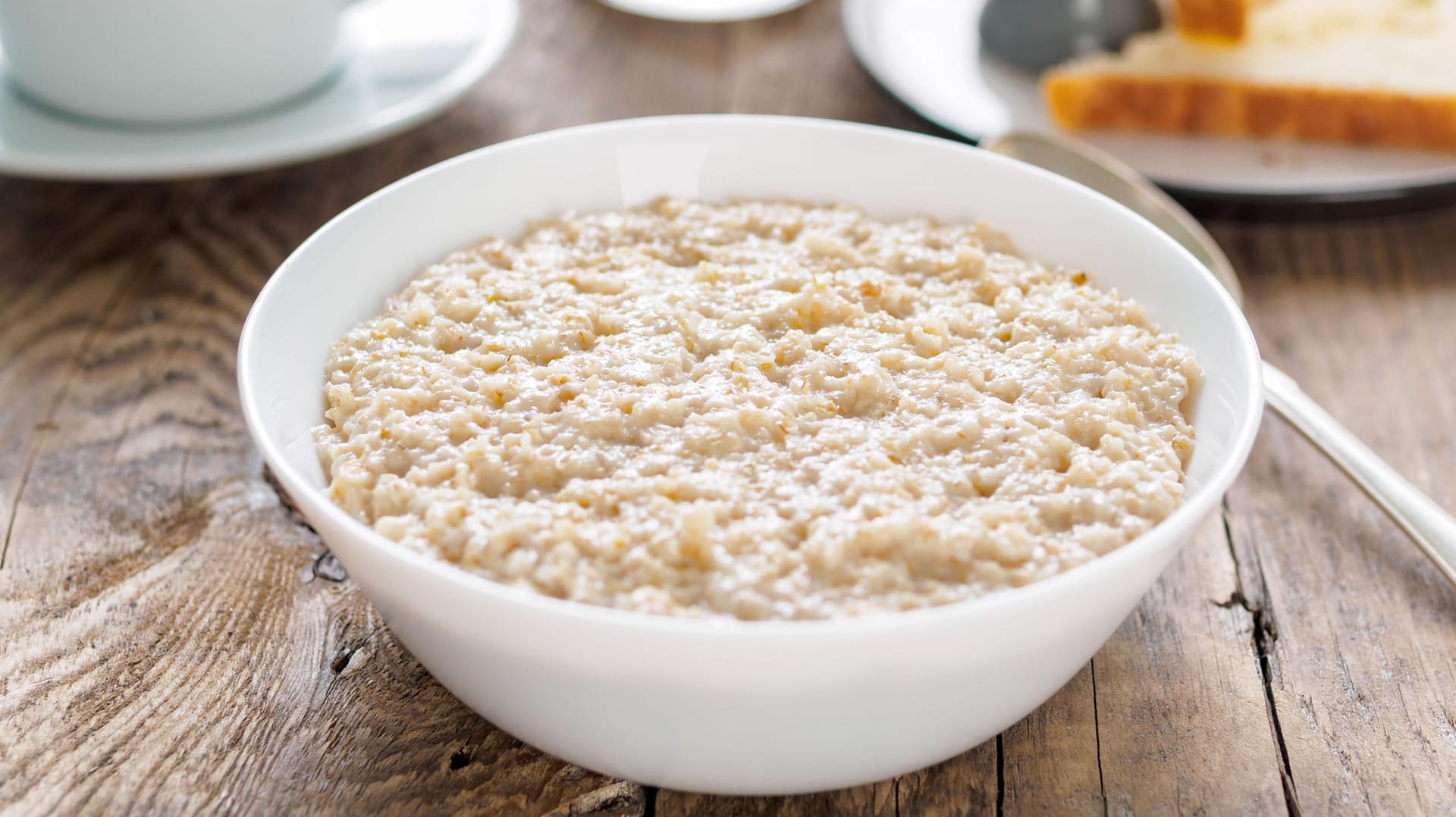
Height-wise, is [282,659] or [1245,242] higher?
[282,659]

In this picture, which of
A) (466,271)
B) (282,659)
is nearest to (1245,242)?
(466,271)

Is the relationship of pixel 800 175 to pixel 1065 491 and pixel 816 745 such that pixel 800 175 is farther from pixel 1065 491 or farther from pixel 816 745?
pixel 816 745

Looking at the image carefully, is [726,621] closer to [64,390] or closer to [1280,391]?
[1280,391]

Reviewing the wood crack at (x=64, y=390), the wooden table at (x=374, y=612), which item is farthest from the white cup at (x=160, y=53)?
the wood crack at (x=64, y=390)

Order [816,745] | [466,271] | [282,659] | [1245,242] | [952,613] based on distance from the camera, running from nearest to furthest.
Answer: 1. [952,613]
2. [816,745]
3. [282,659]
4. [466,271]
5. [1245,242]

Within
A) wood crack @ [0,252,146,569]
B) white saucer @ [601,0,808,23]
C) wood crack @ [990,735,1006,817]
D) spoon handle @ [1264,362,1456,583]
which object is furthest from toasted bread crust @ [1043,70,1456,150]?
wood crack @ [0,252,146,569]

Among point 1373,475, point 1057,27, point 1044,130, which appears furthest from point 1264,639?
point 1057,27

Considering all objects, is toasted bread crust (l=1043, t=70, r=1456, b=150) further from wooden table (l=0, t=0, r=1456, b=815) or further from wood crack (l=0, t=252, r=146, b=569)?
wood crack (l=0, t=252, r=146, b=569)
